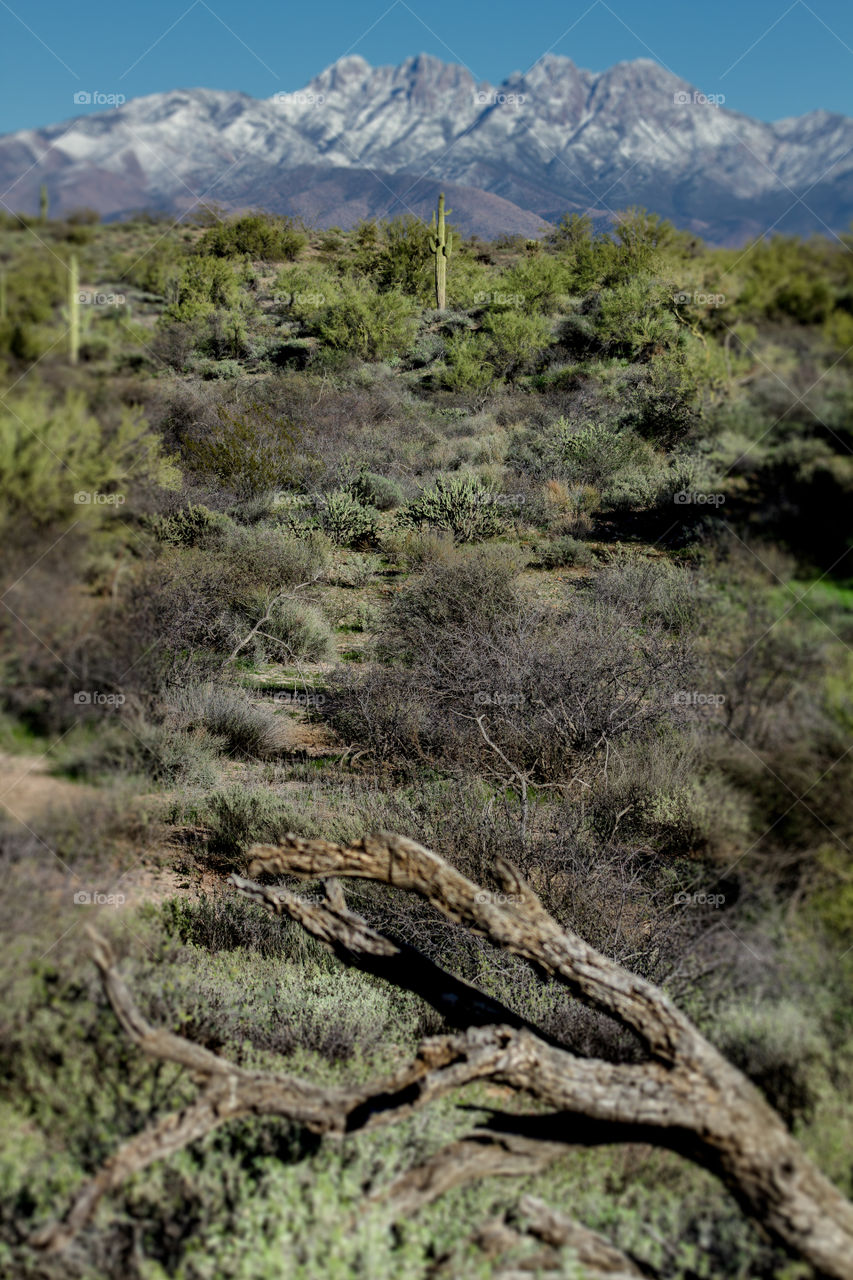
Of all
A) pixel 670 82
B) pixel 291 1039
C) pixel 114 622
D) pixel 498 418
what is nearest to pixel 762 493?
pixel 114 622

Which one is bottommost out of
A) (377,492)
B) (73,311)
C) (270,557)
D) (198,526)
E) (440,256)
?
(198,526)

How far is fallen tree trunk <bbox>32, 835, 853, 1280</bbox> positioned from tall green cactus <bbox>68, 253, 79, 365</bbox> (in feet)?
5.51

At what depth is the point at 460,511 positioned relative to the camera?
35.3ft

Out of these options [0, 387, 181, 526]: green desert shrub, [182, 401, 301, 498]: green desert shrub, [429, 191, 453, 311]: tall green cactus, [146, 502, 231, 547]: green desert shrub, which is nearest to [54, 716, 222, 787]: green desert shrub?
[0, 387, 181, 526]: green desert shrub

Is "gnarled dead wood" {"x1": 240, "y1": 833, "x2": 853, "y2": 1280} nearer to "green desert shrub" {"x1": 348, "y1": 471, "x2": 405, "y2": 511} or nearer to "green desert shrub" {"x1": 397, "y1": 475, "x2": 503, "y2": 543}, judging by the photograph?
"green desert shrub" {"x1": 397, "y1": 475, "x2": 503, "y2": 543}

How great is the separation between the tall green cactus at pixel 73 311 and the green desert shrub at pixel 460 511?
8075 millimetres

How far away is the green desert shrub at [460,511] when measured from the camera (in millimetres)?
10695

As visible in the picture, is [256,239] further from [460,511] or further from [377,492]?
[460,511]

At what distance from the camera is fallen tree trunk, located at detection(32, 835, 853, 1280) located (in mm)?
2041

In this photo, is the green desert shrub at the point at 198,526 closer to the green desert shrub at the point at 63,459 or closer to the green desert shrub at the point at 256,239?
the green desert shrub at the point at 256,239

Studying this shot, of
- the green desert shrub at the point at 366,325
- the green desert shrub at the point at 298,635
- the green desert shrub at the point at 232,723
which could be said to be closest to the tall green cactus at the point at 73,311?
the green desert shrub at the point at 232,723

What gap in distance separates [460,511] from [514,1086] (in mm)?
8792

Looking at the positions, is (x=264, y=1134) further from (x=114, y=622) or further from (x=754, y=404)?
(x=754, y=404)

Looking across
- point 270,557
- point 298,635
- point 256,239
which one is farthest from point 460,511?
point 256,239
